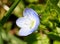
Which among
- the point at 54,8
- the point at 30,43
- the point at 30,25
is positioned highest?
the point at 54,8

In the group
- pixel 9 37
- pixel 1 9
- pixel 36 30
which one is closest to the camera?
pixel 36 30

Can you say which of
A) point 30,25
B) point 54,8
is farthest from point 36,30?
point 54,8

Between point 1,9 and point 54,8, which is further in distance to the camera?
point 1,9

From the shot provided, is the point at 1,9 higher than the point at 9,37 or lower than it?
higher

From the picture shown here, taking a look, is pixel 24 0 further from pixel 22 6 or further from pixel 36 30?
pixel 36 30

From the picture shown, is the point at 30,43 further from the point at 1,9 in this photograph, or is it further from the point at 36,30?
the point at 1,9

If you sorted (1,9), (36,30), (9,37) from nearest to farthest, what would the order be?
1. (36,30)
2. (9,37)
3. (1,9)

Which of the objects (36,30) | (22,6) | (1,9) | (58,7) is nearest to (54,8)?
(58,7)
